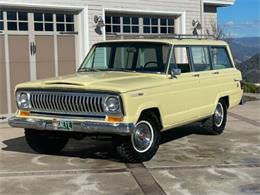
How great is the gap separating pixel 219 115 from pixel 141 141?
A: 322cm

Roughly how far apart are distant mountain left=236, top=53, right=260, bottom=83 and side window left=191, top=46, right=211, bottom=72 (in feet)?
53.6

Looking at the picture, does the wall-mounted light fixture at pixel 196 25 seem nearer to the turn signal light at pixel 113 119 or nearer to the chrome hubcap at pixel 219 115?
the chrome hubcap at pixel 219 115

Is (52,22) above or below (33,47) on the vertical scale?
above

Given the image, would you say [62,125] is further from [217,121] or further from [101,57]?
[217,121]

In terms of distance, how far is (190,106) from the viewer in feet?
30.1

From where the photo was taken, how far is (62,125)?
7.77 meters

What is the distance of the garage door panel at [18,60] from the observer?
43.4 ft

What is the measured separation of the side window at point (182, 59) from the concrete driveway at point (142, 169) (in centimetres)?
130

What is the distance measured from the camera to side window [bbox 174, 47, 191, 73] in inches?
365

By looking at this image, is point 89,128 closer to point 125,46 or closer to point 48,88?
point 48,88

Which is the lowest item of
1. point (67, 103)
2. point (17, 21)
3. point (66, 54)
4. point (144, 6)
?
point (67, 103)

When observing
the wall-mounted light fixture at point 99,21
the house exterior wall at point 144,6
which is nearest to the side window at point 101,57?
the house exterior wall at point 144,6

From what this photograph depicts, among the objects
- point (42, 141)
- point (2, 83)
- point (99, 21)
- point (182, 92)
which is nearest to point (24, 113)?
point (42, 141)

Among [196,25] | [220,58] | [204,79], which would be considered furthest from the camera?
[196,25]
